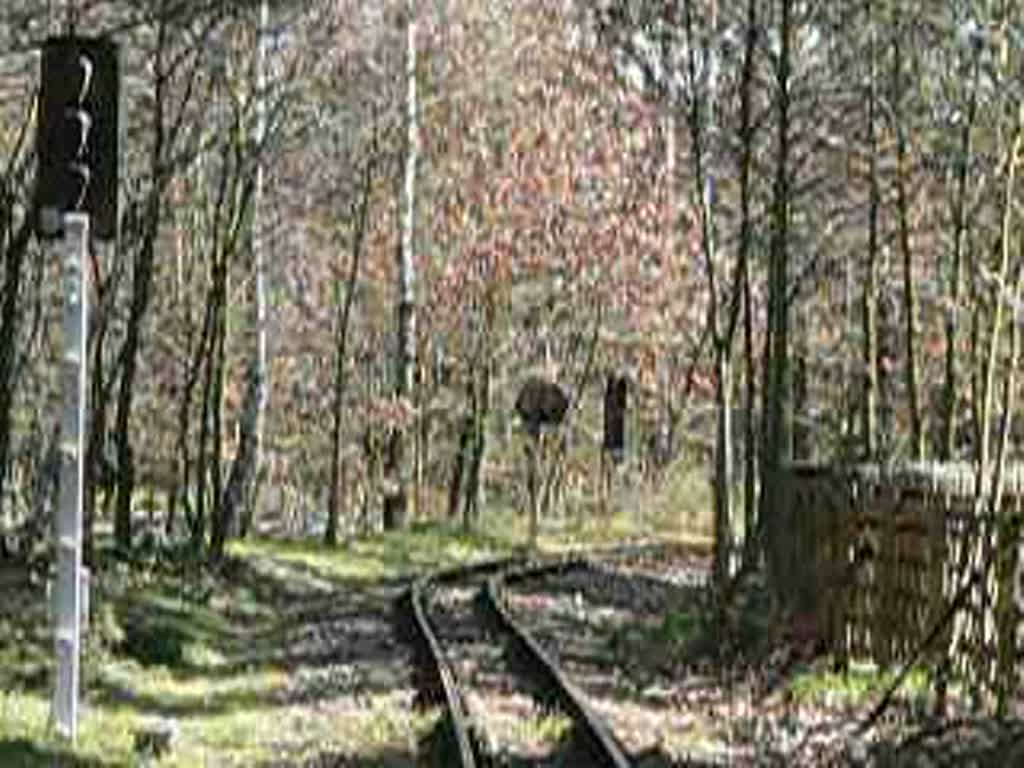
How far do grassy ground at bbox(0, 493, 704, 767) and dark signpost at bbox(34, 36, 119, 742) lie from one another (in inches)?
40.3

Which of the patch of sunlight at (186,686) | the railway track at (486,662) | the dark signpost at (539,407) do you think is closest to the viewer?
the railway track at (486,662)

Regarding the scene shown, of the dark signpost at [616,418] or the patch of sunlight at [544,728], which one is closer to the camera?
the patch of sunlight at [544,728]

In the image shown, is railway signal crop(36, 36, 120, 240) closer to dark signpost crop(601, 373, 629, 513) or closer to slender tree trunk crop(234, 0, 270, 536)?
slender tree trunk crop(234, 0, 270, 536)

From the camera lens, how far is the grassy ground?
14.6 metres

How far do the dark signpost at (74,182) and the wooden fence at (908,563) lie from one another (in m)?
5.42

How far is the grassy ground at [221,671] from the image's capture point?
14570mm

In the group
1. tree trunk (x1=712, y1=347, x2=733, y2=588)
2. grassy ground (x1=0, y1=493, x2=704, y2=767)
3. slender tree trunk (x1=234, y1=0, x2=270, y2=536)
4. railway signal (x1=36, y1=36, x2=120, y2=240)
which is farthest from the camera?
slender tree trunk (x1=234, y1=0, x2=270, y2=536)

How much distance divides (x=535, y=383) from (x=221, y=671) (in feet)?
79.6

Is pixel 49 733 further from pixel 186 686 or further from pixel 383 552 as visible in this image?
pixel 383 552

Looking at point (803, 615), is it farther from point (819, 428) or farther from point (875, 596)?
point (819, 428)

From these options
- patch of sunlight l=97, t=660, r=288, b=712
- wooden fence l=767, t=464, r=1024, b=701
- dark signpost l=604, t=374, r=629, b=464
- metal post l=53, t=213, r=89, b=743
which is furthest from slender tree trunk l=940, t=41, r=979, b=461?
dark signpost l=604, t=374, r=629, b=464

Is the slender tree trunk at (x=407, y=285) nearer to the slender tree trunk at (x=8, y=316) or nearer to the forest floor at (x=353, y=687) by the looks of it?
the forest floor at (x=353, y=687)

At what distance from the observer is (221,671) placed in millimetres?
20438

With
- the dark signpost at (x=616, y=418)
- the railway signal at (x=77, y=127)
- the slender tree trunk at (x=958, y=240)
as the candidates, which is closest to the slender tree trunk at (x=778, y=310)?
the slender tree trunk at (x=958, y=240)
